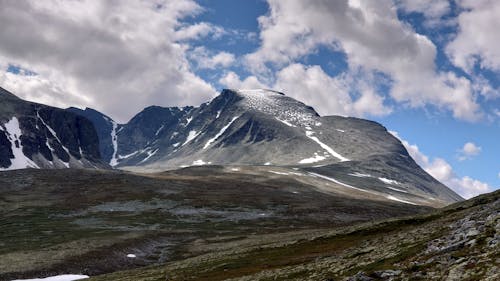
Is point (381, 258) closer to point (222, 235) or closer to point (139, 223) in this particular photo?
point (222, 235)

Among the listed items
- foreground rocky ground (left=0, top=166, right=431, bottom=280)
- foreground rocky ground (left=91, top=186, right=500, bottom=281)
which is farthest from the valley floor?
foreground rocky ground (left=0, top=166, right=431, bottom=280)

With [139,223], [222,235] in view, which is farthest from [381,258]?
[139,223]

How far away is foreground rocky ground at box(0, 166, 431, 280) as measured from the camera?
75.1m

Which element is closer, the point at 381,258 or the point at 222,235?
the point at 381,258

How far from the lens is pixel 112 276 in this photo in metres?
62.3

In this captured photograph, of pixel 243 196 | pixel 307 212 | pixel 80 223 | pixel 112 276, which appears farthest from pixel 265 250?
pixel 243 196

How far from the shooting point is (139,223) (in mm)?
123125

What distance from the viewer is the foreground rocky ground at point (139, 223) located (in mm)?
75062

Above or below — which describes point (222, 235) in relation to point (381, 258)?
below

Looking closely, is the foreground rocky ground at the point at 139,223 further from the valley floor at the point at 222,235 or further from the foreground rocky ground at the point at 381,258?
the foreground rocky ground at the point at 381,258

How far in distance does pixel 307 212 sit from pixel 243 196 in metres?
40.0

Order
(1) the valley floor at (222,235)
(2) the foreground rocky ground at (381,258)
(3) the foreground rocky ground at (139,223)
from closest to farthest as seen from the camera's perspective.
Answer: (2) the foreground rocky ground at (381,258), (1) the valley floor at (222,235), (3) the foreground rocky ground at (139,223)

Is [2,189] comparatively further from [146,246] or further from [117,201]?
[146,246]

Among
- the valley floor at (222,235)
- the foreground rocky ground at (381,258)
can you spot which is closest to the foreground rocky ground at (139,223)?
the valley floor at (222,235)
